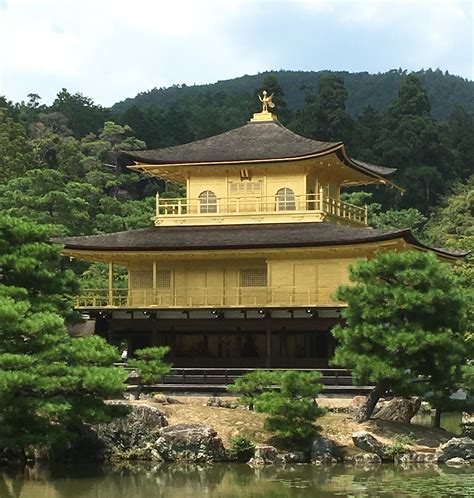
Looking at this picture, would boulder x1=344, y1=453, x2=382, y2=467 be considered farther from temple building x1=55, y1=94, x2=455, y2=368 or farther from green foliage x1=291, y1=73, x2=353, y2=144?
green foliage x1=291, y1=73, x2=353, y2=144

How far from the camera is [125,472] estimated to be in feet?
87.0

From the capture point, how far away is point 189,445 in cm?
2786

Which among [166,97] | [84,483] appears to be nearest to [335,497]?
[84,483]

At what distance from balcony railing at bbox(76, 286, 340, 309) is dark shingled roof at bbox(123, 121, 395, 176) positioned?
15.6 feet

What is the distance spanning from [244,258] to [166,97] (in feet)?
434

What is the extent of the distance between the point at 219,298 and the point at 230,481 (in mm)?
14224

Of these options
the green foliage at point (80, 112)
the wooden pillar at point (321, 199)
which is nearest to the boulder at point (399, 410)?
the wooden pillar at point (321, 199)

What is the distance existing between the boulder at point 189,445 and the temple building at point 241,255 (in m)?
9.55

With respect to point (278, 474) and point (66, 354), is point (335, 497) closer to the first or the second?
point (278, 474)

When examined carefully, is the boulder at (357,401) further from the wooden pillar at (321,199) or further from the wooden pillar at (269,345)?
the wooden pillar at (321,199)

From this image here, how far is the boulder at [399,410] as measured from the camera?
105 feet

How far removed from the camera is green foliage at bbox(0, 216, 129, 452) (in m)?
24.8

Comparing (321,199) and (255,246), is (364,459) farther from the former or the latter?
(321,199)

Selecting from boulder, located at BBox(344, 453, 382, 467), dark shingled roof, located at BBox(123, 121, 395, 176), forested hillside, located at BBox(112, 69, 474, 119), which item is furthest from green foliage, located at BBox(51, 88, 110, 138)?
boulder, located at BBox(344, 453, 382, 467)
